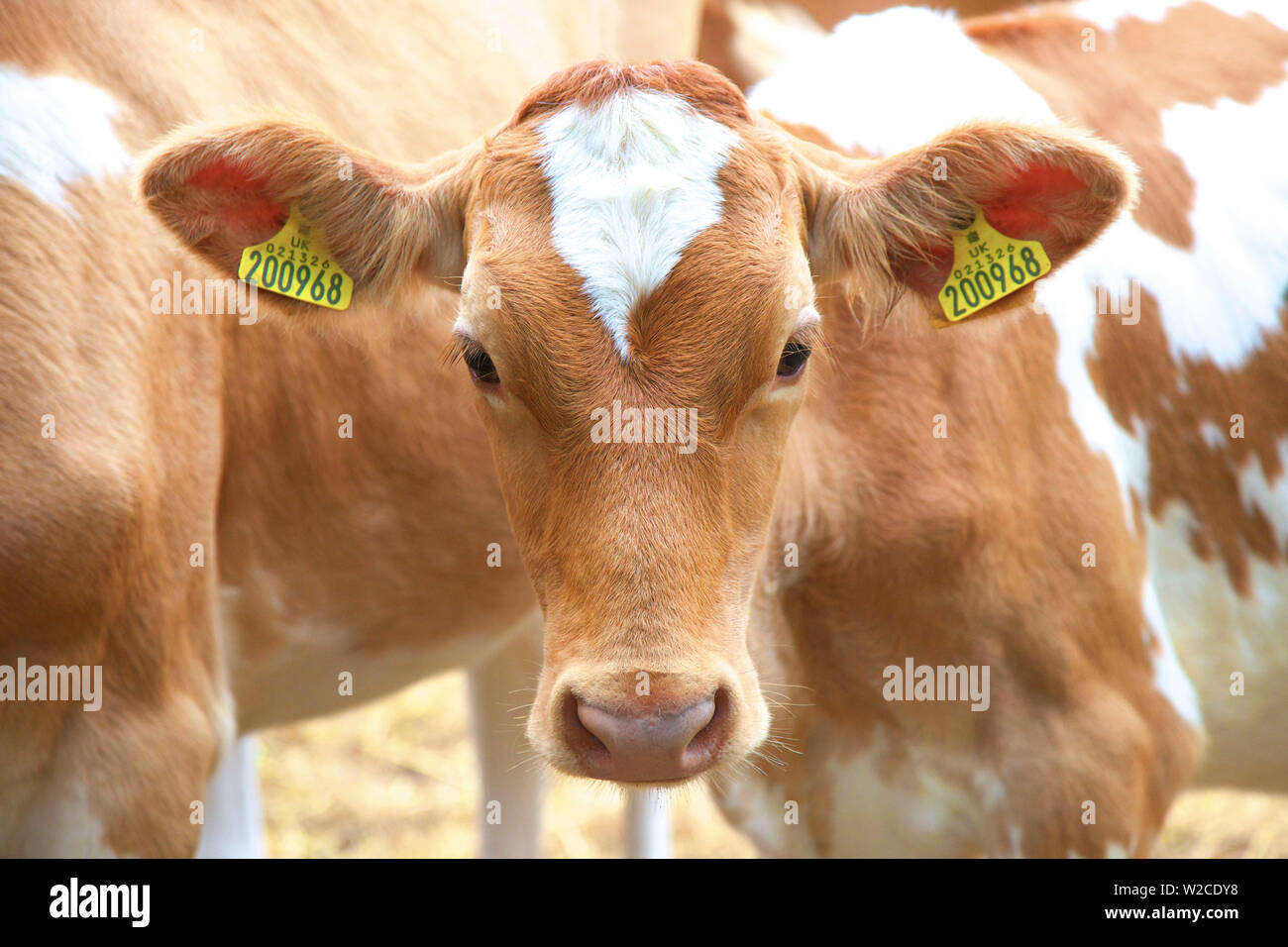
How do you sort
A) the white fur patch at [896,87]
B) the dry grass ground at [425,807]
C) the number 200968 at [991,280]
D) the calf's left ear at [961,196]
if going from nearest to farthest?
the calf's left ear at [961,196] → the number 200968 at [991,280] → the white fur patch at [896,87] → the dry grass ground at [425,807]

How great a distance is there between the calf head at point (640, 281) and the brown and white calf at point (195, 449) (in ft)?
0.45

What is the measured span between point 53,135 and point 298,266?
1.92 ft

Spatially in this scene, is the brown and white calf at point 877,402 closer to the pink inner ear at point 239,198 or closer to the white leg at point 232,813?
the pink inner ear at point 239,198

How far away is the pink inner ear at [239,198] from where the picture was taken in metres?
2.71

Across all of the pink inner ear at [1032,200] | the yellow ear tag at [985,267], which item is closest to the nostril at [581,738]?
the yellow ear tag at [985,267]

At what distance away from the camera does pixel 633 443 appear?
2365mm

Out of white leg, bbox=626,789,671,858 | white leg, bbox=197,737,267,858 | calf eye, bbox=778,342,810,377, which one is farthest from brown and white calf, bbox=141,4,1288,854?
white leg, bbox=197,737,267,858

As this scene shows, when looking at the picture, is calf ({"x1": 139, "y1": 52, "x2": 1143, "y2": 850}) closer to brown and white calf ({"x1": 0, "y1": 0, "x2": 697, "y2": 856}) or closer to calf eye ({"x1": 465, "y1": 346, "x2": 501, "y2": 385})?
calf eye ({"x1": 465, "y1": 346, "x2": 501, "y2": 385})

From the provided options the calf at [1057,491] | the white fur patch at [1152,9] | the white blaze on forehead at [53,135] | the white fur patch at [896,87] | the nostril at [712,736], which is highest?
the white fur patch at [1152,9]

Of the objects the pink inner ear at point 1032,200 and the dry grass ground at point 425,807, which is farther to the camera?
the dry grass ground at point 425,807

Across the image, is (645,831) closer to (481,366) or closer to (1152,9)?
(481,366)

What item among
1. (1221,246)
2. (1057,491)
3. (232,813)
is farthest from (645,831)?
(1221,246)

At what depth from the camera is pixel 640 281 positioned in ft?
7.81

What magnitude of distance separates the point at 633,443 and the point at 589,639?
340mm
